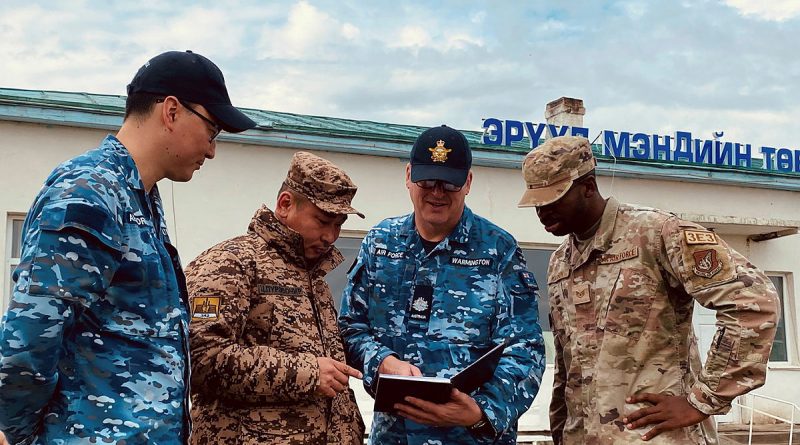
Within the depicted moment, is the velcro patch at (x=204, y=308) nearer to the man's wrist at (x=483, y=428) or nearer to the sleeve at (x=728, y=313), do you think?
the man's wrist at (x=483, y=428)

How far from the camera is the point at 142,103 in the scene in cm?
220

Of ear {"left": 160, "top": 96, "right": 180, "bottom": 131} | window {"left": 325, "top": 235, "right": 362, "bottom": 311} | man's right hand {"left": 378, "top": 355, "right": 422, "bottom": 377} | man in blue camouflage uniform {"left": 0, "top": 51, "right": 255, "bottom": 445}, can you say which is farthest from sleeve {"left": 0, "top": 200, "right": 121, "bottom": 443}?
window {"left": 325, "top": 235, "right": 362, "bottom": 311}

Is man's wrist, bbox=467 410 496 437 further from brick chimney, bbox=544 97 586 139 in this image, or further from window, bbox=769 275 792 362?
window, bbox=769 275 792 362

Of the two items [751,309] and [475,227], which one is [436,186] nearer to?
[475,227]

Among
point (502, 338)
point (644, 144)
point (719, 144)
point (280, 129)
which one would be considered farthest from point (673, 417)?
point (719, 144)

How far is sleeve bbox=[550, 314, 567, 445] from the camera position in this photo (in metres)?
3.33

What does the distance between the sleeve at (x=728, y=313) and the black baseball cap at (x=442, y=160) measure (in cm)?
88

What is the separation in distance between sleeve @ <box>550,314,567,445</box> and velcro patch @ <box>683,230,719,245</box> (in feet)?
2.26

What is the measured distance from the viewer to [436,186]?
10.8 ft

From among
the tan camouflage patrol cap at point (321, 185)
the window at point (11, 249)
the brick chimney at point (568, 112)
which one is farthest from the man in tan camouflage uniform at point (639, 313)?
the brick chimney at point (568, 112)

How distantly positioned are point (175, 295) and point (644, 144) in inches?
445

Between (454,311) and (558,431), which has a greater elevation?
(454,311)

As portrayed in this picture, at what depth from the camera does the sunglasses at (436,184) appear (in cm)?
325

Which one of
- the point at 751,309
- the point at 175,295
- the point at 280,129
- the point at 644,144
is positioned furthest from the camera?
the point at 644,144
